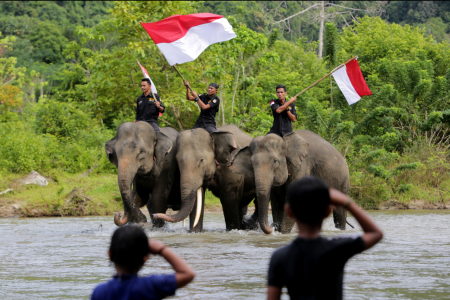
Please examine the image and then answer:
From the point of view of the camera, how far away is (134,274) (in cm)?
317

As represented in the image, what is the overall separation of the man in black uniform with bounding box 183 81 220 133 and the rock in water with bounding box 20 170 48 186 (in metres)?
8.00

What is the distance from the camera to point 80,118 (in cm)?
2341

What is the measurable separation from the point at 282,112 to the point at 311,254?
30.4 ft

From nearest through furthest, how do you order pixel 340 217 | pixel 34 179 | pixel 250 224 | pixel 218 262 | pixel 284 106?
pixel 218 262, pixel 284 106, pixel 340 217, pixel 250 224, pixel 34 179

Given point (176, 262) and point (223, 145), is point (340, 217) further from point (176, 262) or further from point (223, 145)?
point (176, 262)

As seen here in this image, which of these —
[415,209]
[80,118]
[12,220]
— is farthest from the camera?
[80,118]

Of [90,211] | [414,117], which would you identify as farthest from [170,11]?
[414,117]

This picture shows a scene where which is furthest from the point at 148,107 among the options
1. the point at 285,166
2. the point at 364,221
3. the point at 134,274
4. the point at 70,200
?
the point at 364,221

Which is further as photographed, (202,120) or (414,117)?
(414,117)

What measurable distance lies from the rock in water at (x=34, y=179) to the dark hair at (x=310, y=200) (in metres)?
16.7

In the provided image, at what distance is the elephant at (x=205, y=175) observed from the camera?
11438mm

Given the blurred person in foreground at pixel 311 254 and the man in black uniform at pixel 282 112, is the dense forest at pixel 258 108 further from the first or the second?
the blurred person in foreground at pixel 311 254

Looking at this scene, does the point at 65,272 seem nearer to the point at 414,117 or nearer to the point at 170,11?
the point at 170,11

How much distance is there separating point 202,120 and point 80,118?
11764 millimetres
